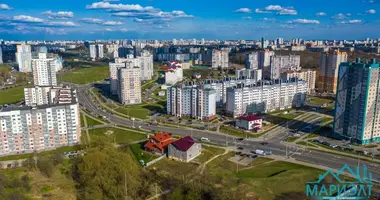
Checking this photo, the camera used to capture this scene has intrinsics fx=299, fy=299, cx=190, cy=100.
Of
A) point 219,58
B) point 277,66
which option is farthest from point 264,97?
point 219,58

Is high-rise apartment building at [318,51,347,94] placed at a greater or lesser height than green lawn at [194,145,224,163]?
greater

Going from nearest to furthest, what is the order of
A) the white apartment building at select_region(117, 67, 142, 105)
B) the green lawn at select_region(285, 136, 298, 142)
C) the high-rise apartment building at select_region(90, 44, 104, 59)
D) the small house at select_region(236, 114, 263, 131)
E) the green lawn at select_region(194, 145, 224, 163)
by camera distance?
1. the green lawn at select_region(194, 145, 224, 163)
2. the green lawn at select_region(285, 136, 298, 142)
3. the small house at select_region(236, 114, 263, 131)
4. the white apartment building at select_region(117, 67, 142, 105)
5. the high-rise apartment building at select_region(90, 44, 104, 59)

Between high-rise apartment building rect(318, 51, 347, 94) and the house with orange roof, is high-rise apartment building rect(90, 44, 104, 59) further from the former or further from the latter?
the house with orange roof

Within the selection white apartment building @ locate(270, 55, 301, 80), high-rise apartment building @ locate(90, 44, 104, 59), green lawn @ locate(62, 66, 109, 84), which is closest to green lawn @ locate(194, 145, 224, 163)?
white apartment building @ locate(270, 55, 301, 80)

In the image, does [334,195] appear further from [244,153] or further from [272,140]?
[272,140]

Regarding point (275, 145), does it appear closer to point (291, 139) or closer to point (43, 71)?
point (291, 139)

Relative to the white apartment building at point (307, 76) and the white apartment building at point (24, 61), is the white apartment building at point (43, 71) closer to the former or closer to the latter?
the white apartment building at point (24, 61)
